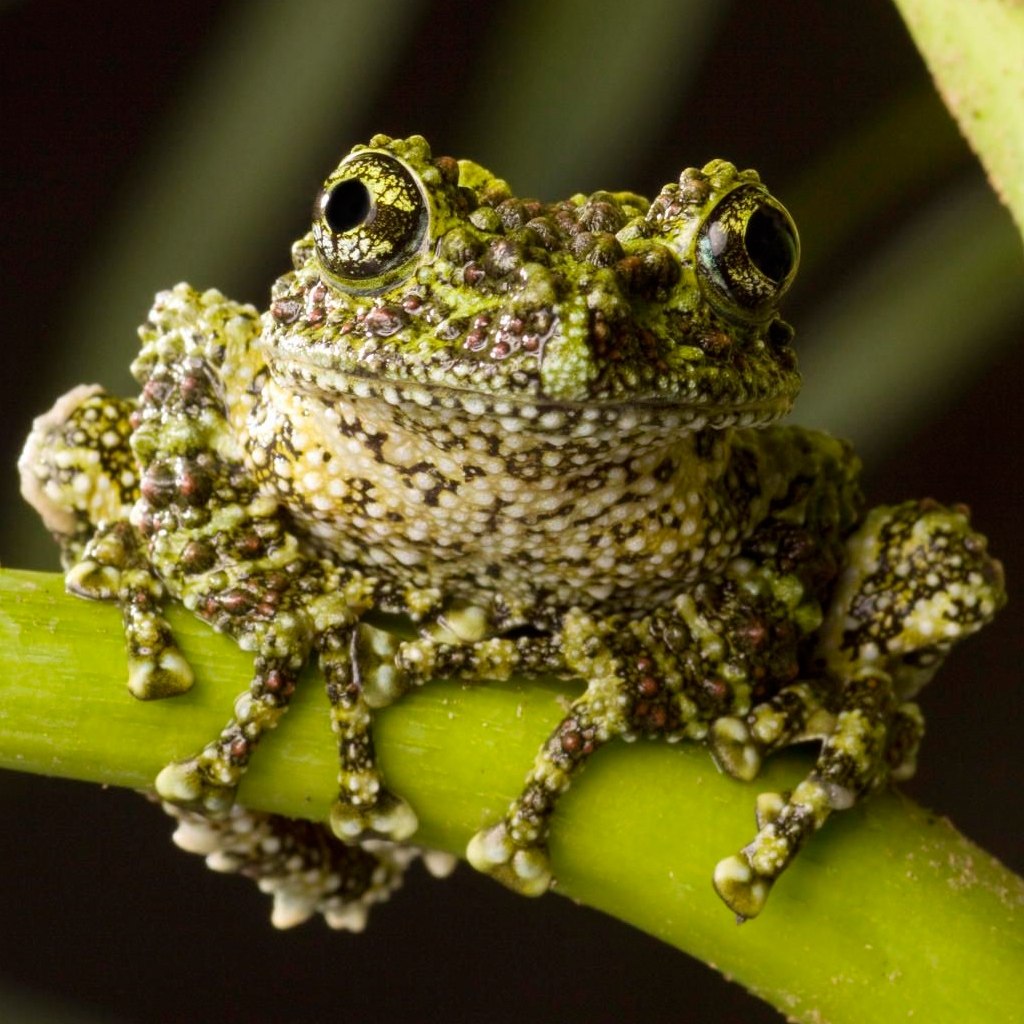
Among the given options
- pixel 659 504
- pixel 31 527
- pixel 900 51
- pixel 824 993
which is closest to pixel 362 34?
pixel 31 527

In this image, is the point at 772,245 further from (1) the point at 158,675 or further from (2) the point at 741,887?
(1) the point at 158,675

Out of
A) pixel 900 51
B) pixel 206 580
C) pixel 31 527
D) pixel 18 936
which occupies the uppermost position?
pixel 900 51

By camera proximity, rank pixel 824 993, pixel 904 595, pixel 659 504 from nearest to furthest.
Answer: pixel 824 993 < pixel 659 504 < pixel 904 595

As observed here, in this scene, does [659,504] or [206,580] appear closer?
[206,580]

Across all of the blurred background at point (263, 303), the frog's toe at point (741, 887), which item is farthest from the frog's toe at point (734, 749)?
the blurred background at point (263, 303)

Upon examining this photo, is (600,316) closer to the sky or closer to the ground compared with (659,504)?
closer to the sky

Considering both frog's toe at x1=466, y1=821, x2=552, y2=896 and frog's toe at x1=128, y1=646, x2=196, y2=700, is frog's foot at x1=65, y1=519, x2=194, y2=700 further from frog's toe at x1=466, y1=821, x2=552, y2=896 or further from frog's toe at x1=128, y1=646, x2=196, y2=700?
frog's toe at x1=466, y1=821, x2=552, y2=896

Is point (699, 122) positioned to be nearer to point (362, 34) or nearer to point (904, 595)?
point (362, 34)
